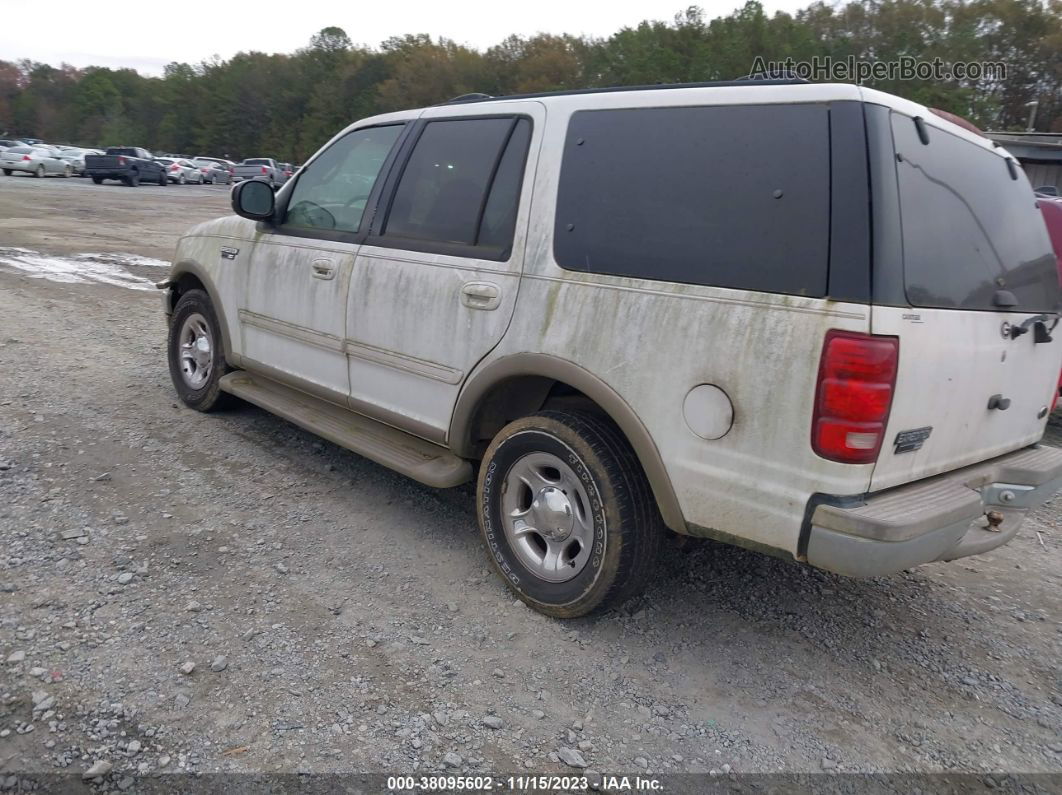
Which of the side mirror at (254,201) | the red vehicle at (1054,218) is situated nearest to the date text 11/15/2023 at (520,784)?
the side mirror at (254,201)

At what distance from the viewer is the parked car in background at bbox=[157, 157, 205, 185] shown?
147ft

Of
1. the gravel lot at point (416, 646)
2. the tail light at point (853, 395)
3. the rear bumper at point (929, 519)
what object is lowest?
the gravel lot at point (416, 646)

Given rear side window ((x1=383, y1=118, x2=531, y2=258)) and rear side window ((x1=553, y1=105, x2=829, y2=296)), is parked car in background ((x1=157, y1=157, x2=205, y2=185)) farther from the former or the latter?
rear side window ((x1=553, y1=105, x2=829, y2=296))

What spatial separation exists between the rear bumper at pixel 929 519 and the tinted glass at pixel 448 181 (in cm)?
194

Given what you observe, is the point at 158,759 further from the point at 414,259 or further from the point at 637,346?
the point at 414,259

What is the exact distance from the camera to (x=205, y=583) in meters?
3.48

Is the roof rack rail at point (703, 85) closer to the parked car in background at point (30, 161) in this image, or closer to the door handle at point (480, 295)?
the door handle at point (480, 295)

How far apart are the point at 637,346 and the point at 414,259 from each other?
1325mm

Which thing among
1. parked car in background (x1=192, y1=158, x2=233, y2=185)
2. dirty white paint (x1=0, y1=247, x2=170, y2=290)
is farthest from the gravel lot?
parked car in background (x1=192, y1=158, x2=233, y2=185)

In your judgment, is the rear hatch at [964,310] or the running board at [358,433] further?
the running board at [358,433]

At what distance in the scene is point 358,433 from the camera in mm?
4230

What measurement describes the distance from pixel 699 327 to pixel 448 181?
1599 mm

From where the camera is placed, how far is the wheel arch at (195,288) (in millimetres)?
5160

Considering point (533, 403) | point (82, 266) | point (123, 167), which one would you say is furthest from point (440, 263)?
point (123, 167)
